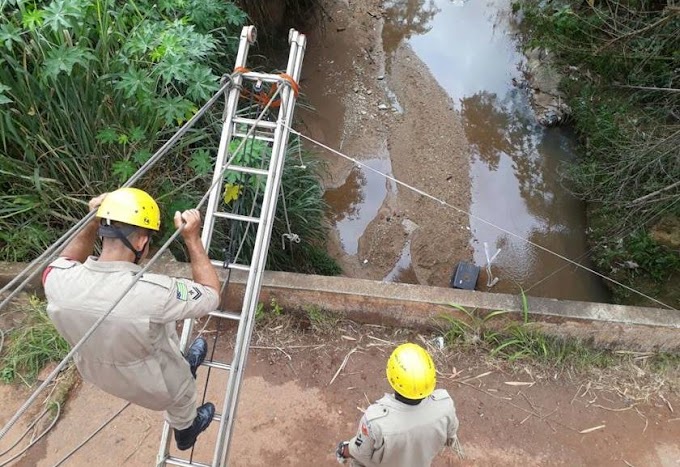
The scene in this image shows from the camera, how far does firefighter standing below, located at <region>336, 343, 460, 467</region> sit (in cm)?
190

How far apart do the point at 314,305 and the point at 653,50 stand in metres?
4.61

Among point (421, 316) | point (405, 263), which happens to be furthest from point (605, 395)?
point (405, 263)

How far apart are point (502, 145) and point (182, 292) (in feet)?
20.6

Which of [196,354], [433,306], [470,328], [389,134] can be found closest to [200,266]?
[196,354]

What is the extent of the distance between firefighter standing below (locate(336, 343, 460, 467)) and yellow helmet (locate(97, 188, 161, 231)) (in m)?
1.15

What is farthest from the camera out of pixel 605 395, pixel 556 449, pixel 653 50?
pixel 653 50

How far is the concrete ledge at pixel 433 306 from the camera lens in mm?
3273

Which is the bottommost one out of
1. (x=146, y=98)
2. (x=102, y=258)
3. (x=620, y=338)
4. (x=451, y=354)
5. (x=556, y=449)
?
(x=556, y=449)

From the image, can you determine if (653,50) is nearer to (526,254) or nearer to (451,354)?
(526,254)

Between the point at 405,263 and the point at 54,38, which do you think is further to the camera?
the point at 405,263

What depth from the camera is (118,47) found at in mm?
3564

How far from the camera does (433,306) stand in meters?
3.36

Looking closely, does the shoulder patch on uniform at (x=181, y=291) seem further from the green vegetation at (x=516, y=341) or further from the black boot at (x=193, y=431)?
the green vegetation at (x=516, y=341)

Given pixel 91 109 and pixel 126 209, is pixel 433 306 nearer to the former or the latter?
pixel 126 209
